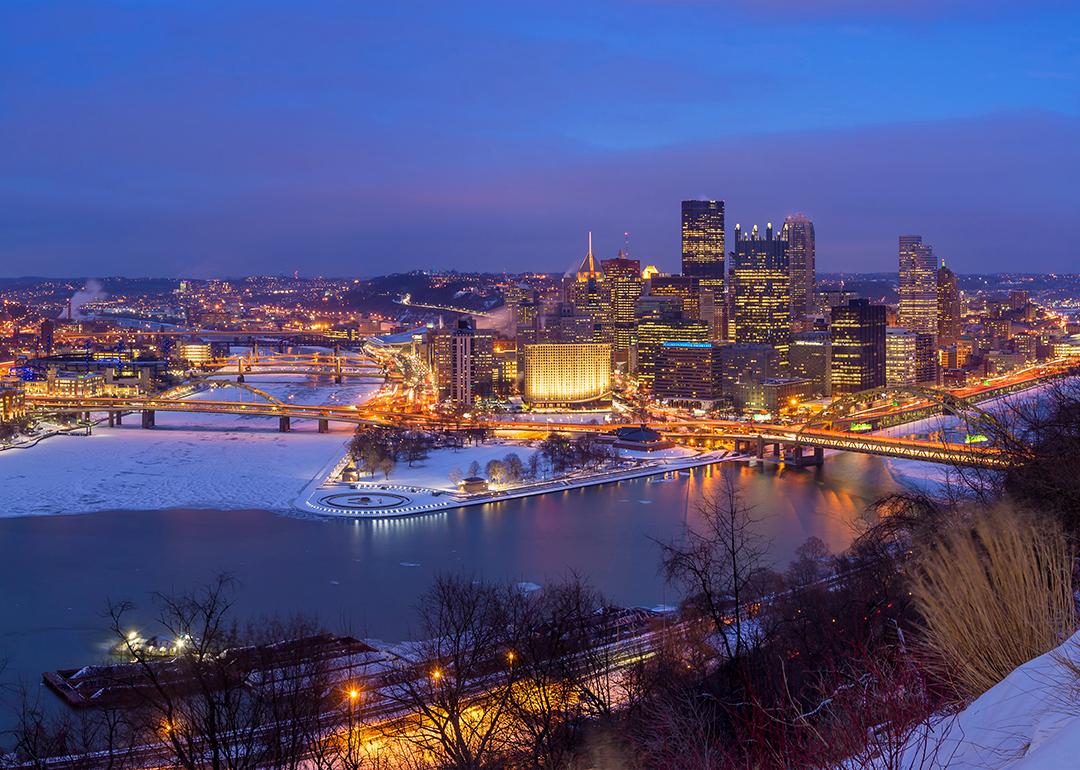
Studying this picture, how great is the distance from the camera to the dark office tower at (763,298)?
91.3 feet

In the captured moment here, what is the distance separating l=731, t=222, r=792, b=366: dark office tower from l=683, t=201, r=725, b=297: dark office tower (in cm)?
341

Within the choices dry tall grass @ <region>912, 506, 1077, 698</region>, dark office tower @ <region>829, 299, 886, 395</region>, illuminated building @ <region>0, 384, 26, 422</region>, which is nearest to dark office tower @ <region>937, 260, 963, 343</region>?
dark office tower @ <region>829, 299, 886, 395</region>

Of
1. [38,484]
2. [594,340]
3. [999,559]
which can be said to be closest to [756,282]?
[594,340]

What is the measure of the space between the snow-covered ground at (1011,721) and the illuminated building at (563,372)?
20116mm

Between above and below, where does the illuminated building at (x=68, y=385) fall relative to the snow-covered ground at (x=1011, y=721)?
below

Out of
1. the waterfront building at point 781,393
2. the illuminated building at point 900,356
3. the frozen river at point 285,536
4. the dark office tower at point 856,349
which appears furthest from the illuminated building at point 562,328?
the frozen river at point 285,536

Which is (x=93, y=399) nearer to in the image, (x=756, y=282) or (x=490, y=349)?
(x=490, y=349)

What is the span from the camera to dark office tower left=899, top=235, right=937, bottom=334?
31391mm

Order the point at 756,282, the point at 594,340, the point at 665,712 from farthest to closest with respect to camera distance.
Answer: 1. the point at 756,282
2. the point at 594,340
3. the point at 665,712

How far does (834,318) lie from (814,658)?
21699 mm

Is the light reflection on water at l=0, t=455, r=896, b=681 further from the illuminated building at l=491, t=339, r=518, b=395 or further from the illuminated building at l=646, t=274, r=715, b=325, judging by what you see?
the illuminated building at l=646, t=274, r=715, b=325

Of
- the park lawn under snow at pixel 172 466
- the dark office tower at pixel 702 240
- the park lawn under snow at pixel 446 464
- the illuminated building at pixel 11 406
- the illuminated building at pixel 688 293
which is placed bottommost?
the park lawn under snow at pixel 446 464

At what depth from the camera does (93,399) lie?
59.1ft

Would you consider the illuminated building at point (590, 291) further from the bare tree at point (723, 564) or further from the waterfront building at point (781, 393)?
the bare tree at point (723, 564)
